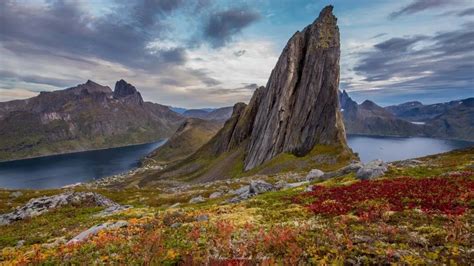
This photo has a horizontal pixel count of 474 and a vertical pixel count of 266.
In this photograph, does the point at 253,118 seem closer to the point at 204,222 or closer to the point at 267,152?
the point at 267,152

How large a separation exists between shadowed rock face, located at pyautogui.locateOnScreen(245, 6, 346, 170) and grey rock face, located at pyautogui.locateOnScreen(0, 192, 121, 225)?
8656 centimetres

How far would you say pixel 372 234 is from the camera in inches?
610

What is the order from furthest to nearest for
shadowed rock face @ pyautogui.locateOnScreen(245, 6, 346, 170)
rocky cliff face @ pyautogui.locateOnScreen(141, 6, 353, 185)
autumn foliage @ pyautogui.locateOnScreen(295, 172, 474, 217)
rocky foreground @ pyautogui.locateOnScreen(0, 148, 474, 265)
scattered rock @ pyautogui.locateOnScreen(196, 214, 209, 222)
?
shadowed rock face @ pyautogui.locateOnScreen(245, 6, 346, 170) < rocky cliff face @ pyautogui.locateOnScreen(141, 6, 353, 185) < scattered rock @ pyautogui.locateOnScreen(196, 214, 209, 222) < autumn foliage @ pyautogui.locateOnScreen(295, 172, 474, 217) < rocky foreground @ pyautogui.locateOnScreen(0, 148, 474, 265)

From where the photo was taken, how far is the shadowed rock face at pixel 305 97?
407ft

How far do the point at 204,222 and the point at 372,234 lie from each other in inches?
398

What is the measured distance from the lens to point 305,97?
130 m

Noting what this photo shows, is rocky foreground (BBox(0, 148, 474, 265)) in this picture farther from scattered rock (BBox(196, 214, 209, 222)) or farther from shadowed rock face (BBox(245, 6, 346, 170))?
shadowed rock face (BBox(245, 6, 346, 170))

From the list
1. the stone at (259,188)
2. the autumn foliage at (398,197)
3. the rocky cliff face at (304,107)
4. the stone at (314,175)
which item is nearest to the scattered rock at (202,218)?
the autumn foliage at (398,197)

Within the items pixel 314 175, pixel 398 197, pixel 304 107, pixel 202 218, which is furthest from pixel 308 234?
pixel 304 107

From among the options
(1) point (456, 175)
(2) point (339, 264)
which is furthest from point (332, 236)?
(1) point (456, 175)

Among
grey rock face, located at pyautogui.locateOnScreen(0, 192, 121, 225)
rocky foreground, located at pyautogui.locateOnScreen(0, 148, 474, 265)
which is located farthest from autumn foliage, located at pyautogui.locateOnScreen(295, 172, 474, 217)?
grey rock face, located at pyautogui.locateOnScreen(0, 192, 121, 225)

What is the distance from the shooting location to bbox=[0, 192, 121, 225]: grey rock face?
134 ft

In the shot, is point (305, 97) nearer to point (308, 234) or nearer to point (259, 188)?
point (259, 188)

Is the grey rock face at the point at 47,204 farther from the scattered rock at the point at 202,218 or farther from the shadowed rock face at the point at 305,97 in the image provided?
the shadowed rock face at the point at 305,97
